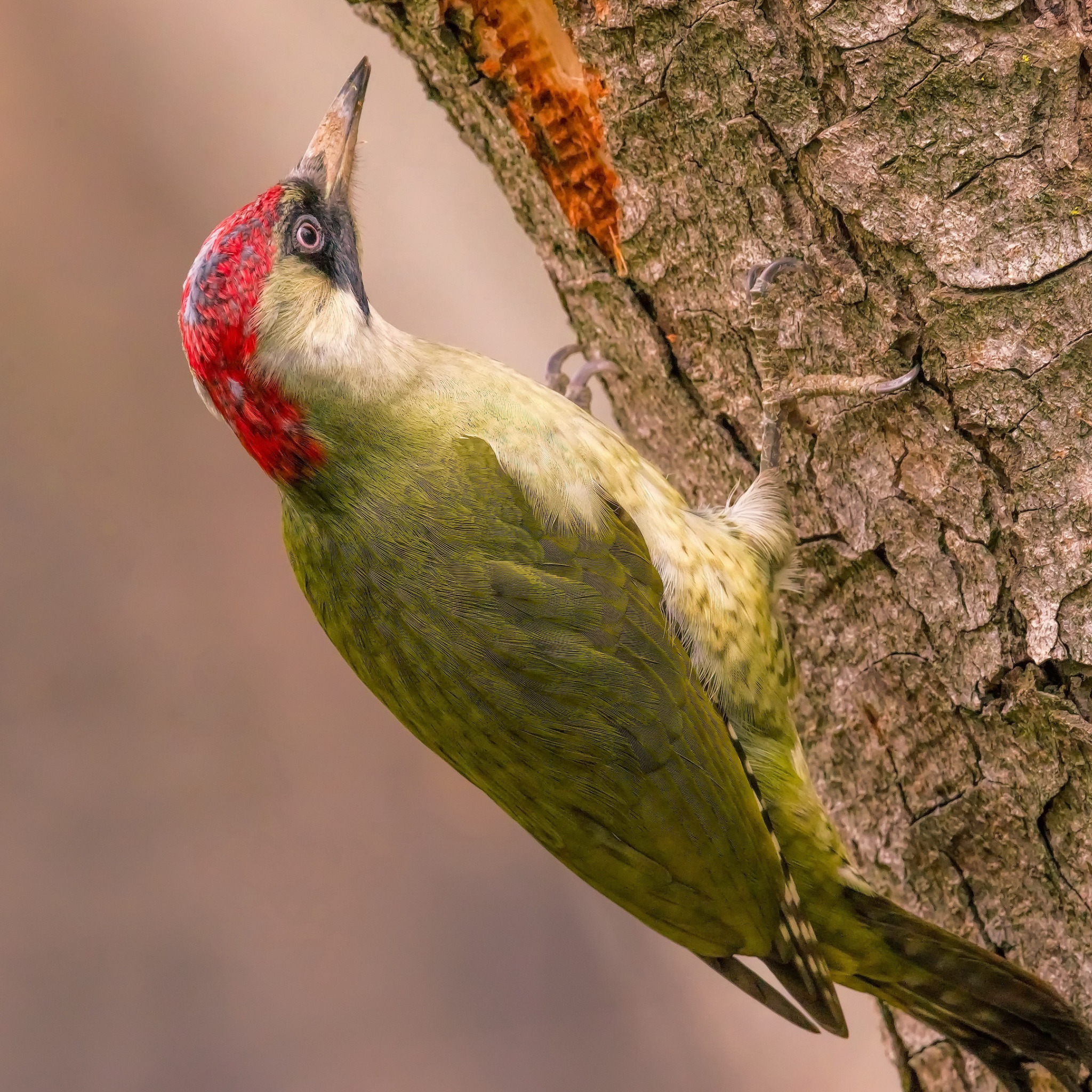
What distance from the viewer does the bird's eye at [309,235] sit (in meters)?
1.97

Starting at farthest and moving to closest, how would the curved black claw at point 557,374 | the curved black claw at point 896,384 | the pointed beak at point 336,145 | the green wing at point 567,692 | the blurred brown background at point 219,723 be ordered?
the blurred brown background at point 219,723 → the curved black claw at point 557,374 → the pointed beak at point 336,145 → the green wing at point 567,692 → the curved black claw at point 896,384

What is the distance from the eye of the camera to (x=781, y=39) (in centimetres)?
162

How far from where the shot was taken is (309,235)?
6.55 ft

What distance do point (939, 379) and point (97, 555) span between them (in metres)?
3.01

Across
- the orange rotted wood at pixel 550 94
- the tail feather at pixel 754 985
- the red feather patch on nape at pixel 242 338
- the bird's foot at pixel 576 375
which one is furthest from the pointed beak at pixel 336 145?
the tail feather at pixel 754 985

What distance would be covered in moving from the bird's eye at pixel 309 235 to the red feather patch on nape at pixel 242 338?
56mm

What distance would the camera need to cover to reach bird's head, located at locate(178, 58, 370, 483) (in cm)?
186

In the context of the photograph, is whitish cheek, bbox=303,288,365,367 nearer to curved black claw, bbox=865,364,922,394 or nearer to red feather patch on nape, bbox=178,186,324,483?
red feather patch on nape, bbox=178,186,324,483

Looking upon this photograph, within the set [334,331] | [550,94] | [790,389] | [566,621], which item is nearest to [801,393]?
[790,389]

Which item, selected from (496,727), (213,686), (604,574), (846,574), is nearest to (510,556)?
(604,574)

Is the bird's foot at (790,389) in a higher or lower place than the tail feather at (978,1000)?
higher

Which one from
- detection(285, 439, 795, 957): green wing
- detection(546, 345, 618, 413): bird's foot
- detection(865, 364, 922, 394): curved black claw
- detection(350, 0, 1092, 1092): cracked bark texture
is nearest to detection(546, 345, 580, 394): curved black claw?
detection(546, 345, 618, 413): bird's foot

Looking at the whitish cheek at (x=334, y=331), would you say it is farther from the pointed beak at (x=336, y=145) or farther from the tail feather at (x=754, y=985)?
the tail feather at (x=754, y=985)

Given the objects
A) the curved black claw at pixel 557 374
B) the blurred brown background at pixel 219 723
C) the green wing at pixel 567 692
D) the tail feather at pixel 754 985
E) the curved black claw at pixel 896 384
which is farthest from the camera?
the blurred brown background at pixel 219 723
